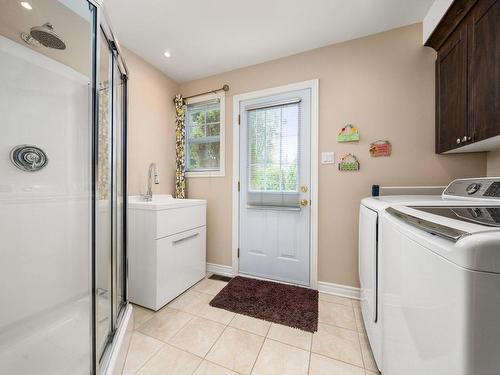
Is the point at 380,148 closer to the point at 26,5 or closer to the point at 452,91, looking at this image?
the point at 452,91

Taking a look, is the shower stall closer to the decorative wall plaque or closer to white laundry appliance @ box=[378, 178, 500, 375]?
white laundry appliance @ box=[378, 178, 500, 375]

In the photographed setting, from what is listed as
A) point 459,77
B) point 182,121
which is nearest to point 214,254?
point 182,121

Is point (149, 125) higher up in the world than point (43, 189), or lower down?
higher up

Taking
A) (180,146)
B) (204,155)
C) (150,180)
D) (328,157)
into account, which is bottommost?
(150,180)

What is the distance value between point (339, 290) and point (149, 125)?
2.65m

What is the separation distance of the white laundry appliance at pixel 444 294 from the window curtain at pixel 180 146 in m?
2.29

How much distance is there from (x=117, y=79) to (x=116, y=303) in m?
1.59

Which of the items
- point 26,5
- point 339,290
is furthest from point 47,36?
point 339,290

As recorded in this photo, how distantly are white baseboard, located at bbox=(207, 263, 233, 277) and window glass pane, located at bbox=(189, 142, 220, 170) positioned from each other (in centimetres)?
121

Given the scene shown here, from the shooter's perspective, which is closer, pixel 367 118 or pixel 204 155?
pixel 367 118

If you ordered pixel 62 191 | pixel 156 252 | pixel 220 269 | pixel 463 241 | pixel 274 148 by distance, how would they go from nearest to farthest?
pixel 463 241 < pixel 62 191 < pixel 156 252 < pixel 274 148 < pixel 220 269

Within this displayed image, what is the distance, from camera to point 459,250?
40 cm

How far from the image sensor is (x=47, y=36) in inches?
55.5

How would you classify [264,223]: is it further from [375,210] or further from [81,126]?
[81,126]
